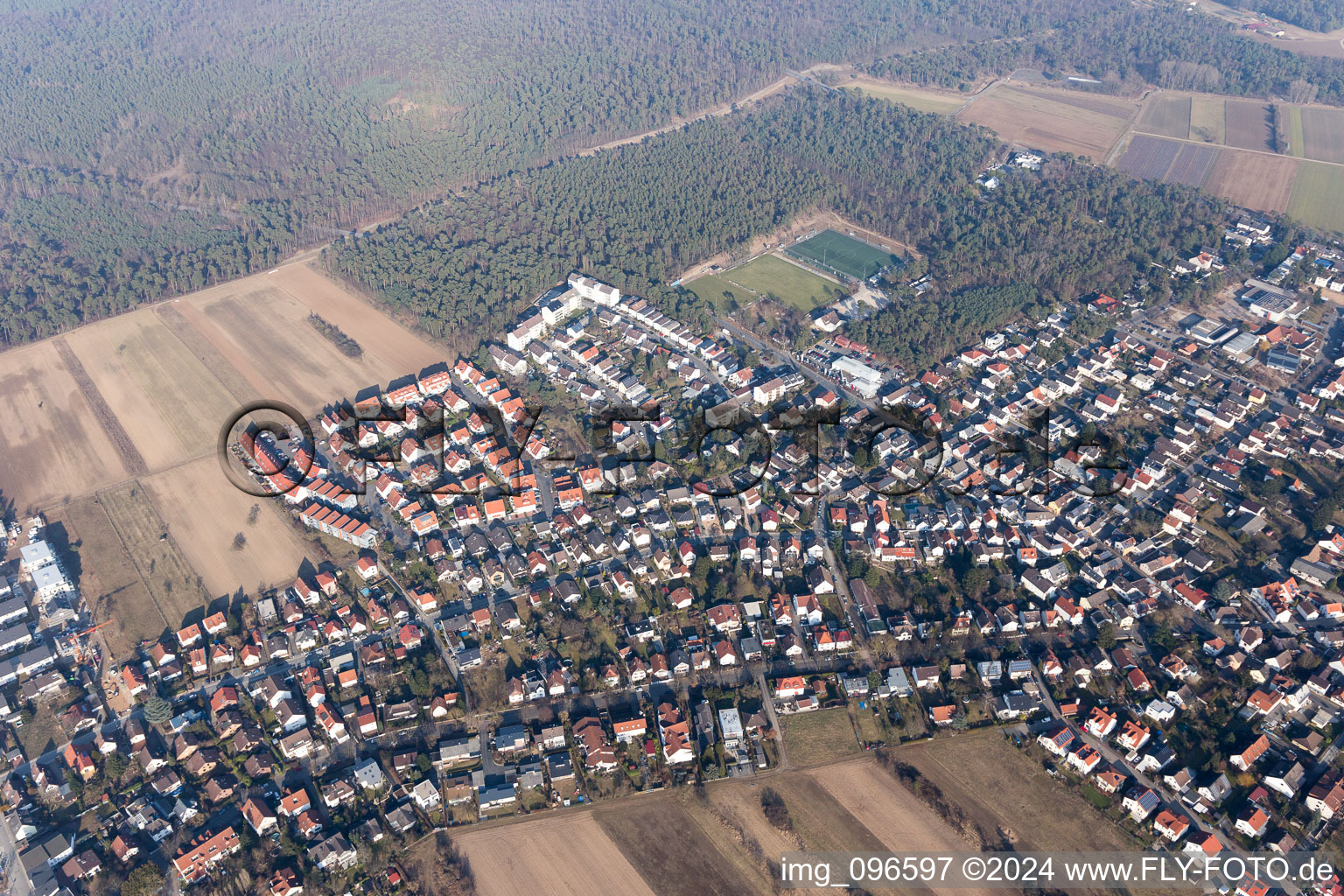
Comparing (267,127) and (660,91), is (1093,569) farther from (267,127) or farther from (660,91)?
(267,127)

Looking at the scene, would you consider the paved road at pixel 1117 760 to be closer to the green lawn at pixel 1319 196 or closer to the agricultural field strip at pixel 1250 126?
the green lawn at pixel 1319 196

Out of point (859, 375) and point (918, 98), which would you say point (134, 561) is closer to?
point (859, 375)

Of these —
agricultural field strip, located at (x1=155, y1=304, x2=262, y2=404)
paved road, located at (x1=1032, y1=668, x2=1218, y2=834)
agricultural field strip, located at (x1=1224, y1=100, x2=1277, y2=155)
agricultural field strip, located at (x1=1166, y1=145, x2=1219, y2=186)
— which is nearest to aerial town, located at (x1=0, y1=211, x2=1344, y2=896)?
paved road, located at (x1=1032, y1=668, x2=1218, y2=834)

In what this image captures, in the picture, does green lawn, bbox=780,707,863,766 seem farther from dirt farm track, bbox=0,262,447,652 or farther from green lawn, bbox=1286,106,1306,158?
green lawn, bbox=1286,106,1306,158

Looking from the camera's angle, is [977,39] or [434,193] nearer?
[434,193]

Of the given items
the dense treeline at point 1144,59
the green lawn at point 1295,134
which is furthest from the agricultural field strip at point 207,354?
the green lawn at point 1295,134

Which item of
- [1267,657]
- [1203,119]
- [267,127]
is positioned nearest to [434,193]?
[267,127]

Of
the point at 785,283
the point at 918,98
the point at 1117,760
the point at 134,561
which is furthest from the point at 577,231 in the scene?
the point at 918,98
